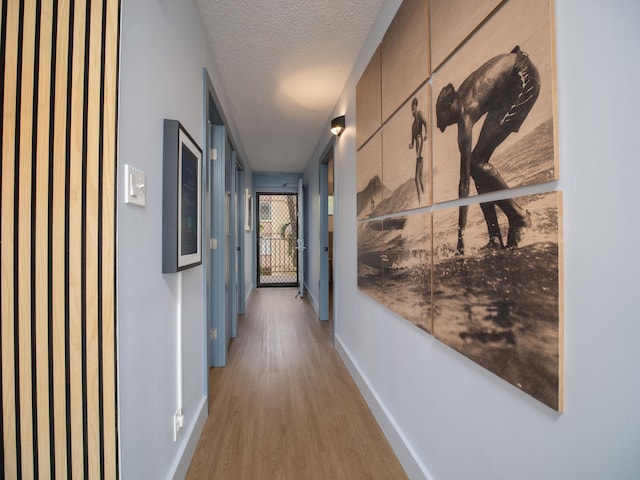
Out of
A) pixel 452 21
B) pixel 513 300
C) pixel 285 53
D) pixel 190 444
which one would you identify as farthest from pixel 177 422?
pixel 285 53

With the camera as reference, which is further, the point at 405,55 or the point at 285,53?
the point at 285,53

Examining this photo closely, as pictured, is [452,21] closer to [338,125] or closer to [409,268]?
[409,268]

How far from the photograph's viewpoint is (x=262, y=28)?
2070mm

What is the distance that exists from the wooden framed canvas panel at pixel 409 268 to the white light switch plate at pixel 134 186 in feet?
3.53

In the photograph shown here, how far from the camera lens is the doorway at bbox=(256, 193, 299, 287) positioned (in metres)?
7.34

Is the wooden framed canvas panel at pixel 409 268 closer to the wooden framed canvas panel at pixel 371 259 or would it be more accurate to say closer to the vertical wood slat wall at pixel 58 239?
the wooden framed canvas panel at pixel 371 259

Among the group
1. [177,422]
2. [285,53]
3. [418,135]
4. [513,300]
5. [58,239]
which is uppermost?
[285,53]

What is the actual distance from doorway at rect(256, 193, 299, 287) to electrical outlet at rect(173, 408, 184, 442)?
580cm

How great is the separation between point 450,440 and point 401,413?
49 cm

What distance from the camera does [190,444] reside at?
1648mm

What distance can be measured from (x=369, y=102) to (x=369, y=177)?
0.50 metres

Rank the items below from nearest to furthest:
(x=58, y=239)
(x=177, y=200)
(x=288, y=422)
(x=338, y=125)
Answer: (x=58, y=239) < (x=177, y=200) < (x=288, y=422) < (x=338, y=125)

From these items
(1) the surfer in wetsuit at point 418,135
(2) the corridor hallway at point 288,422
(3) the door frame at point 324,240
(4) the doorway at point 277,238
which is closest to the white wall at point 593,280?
(1) the surfer in wetsuit at point 418,135

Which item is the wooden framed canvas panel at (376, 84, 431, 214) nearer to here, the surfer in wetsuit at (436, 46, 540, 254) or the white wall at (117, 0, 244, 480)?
the surfer in wetsuit at (436, 46, 540, 254)
